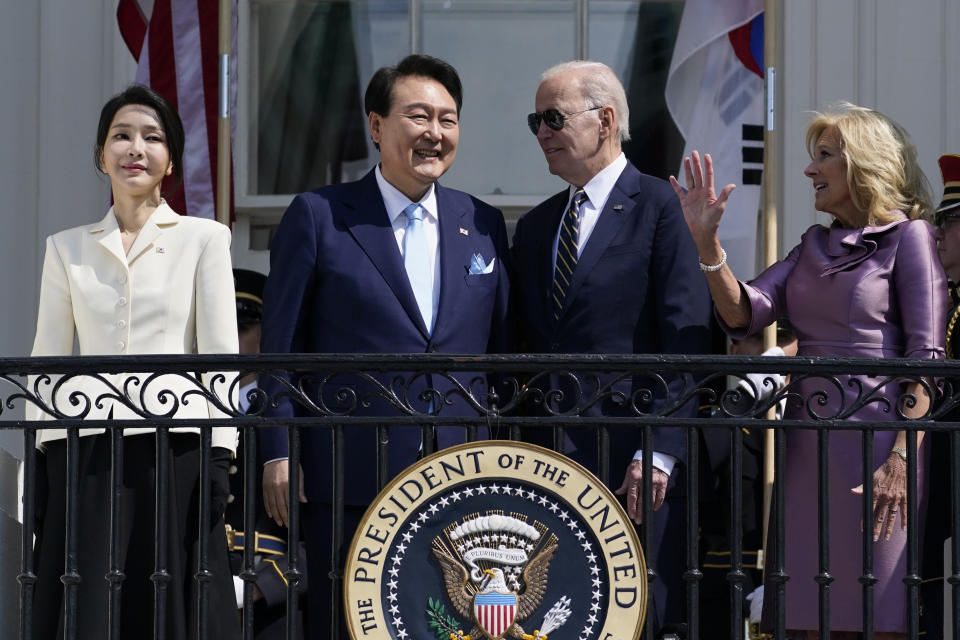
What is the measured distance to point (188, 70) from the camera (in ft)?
21.3

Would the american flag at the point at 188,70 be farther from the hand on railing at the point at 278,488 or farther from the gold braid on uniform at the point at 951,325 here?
the gold braid on uniform at the point at 951,325

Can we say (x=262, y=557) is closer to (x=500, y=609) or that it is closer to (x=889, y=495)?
(x=500, y=609)

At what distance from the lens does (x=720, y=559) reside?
5.63m

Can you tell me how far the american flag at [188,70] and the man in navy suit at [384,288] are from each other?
1.76 metres

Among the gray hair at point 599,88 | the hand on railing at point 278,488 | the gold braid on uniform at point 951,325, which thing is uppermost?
the gray hair at point 599,88

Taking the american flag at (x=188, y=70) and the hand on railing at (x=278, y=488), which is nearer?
the hand on railing at (x=278, y=488)

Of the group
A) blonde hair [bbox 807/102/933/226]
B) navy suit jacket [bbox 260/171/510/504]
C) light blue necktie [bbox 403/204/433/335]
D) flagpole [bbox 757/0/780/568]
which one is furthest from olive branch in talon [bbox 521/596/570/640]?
flagpole [bbox 757/0/780/568]

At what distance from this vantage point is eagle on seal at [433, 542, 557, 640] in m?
4.22

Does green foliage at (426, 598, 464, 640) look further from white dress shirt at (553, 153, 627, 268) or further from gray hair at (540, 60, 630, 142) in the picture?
gray hair at (540, 60, 630, 142)

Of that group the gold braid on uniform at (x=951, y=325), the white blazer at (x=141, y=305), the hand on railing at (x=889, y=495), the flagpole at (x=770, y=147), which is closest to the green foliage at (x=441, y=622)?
the white blazer at (x=141, y=305)

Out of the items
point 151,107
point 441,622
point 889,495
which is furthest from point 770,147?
point 441,622

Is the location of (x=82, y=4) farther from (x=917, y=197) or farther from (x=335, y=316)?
(x=917, y=197)

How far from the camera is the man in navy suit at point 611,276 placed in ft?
15.1

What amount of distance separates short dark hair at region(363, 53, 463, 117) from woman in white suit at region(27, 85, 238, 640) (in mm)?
624
